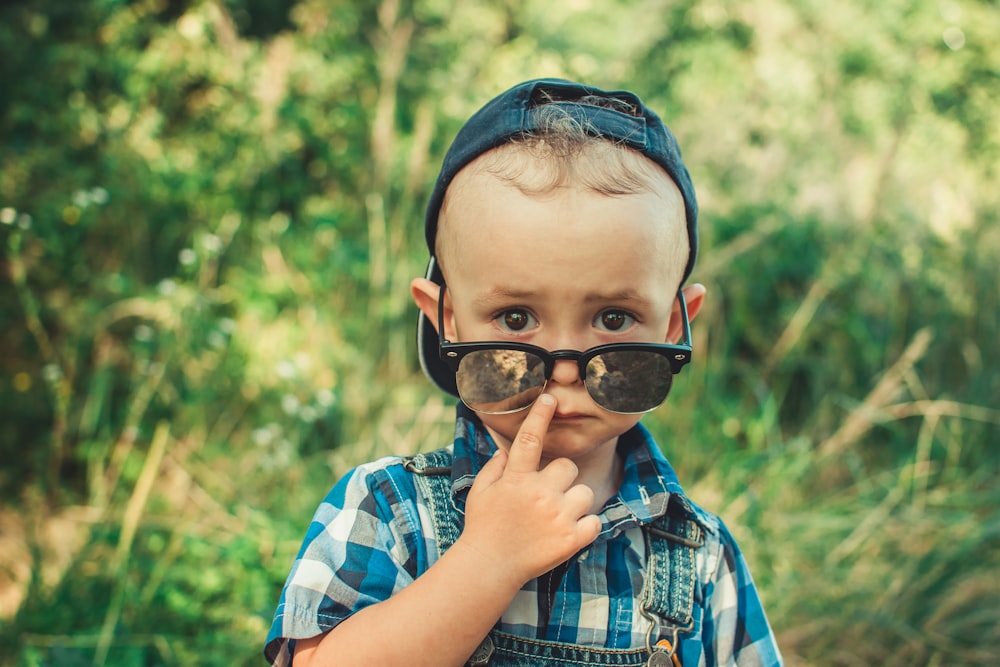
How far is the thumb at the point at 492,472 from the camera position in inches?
46.7

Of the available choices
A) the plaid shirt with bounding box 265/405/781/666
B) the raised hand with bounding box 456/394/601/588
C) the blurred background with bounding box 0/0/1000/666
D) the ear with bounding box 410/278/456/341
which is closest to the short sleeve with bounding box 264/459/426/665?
the plaid shirt with bounding box 265/405/781/666

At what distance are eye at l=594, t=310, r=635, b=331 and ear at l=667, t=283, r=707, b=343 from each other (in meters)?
0.17

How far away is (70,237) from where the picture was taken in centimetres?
348

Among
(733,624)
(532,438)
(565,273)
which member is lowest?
(733,624)

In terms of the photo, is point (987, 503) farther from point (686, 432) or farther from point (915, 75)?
point (915, 75)

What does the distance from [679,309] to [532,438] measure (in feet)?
1.24

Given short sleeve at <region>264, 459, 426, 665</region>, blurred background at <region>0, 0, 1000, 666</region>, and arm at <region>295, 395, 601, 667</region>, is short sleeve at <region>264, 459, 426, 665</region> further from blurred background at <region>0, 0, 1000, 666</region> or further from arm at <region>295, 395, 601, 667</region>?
blurred background at <region>0, 0, 1000, 666</region>

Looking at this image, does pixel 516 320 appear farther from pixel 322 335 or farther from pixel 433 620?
pixel 322 335

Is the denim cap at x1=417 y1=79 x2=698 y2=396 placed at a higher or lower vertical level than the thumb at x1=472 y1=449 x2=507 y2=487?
higher

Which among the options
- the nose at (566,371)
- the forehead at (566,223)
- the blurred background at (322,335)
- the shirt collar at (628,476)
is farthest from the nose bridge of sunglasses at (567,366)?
the blurred background at (322,335)

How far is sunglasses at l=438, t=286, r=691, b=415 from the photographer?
1.18 m

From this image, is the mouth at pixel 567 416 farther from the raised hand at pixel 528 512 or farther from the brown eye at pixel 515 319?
the brown eye at pixel 515 319

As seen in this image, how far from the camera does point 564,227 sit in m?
1.15

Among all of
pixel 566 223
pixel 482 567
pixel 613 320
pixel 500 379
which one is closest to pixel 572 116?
pixel 566 223
